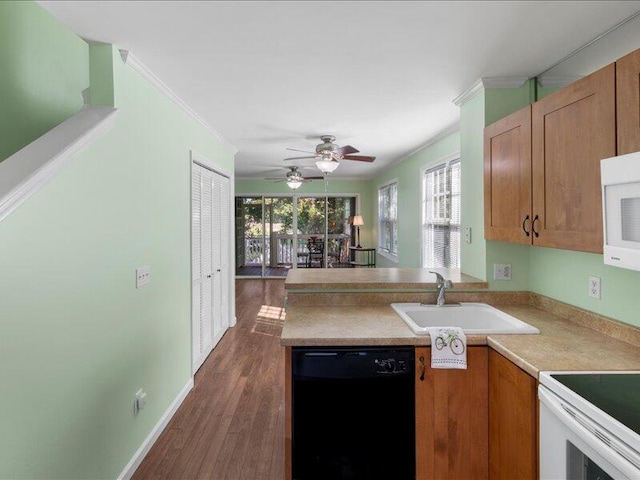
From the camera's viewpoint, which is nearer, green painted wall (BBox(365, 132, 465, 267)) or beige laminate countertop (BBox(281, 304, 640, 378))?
beige laminate countertop (BBox(281, 304, 640, 378))

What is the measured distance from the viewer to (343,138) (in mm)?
4195

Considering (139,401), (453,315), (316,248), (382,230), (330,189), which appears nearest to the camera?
(139,401)

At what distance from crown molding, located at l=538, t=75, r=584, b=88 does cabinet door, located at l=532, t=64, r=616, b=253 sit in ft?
2.25

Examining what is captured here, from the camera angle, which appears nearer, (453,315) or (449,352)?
(449,352)

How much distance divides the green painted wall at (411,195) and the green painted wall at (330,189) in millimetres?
2008

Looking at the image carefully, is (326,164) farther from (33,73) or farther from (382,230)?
(382,230)

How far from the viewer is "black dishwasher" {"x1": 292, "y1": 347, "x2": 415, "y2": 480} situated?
167 cm

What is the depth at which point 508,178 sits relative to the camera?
2.14 metres

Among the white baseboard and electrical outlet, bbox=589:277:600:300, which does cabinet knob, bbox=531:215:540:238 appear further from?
the white baseboard

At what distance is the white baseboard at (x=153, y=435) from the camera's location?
2.01 m

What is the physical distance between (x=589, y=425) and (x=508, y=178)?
146cm

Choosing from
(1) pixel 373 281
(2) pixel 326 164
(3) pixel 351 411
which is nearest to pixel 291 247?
(2) pixel 326 164

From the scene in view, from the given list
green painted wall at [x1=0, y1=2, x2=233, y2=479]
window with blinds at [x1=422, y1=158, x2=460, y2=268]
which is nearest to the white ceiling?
green painted wall at [x1=0, y1=2, x2=233, y2=479]

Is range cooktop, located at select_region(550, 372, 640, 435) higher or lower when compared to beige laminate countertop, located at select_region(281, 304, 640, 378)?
lower
